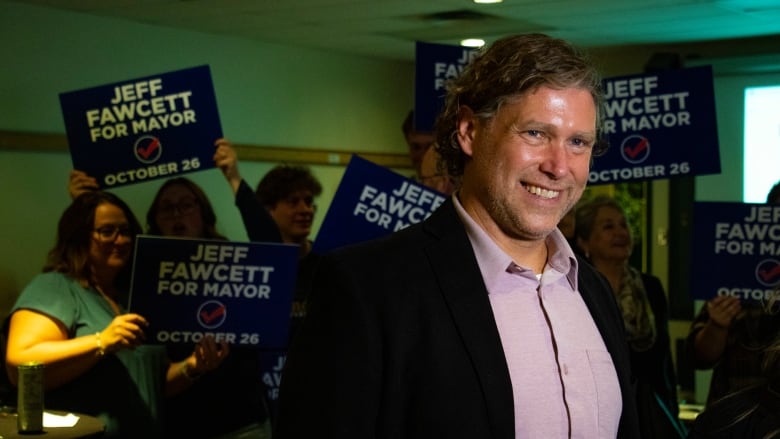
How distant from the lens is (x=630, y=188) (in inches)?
316

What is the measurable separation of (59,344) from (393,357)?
6.47ft

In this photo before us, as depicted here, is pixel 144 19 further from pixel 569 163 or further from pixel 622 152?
pixel 569 163

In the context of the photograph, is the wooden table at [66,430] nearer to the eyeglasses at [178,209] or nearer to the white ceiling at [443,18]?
the eyeglasses at [178,209]

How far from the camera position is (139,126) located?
4234 millimetres

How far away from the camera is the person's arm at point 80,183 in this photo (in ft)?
13.6

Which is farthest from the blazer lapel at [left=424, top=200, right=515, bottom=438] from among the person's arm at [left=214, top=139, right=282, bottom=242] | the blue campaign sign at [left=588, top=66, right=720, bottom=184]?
the person's arm at [left=214, top=139, right=282, bottom=242]

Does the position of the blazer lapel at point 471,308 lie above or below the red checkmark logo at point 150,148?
below

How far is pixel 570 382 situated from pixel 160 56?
18.2ft

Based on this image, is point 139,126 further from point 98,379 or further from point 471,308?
point 471,308

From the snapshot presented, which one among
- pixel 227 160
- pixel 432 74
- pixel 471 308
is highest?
pixel 432 74

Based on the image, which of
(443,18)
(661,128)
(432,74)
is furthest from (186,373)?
(443,18)

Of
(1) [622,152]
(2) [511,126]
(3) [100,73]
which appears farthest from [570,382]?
(3) [100,73]

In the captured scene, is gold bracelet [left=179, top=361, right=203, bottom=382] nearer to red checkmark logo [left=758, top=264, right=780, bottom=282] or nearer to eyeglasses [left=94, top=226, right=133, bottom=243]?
eyeglasses [left=94, top=226, right=133, bottom=243]

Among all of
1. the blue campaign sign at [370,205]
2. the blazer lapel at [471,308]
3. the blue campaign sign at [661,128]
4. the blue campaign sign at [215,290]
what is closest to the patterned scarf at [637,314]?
the blue campaign sign at [661,128]
